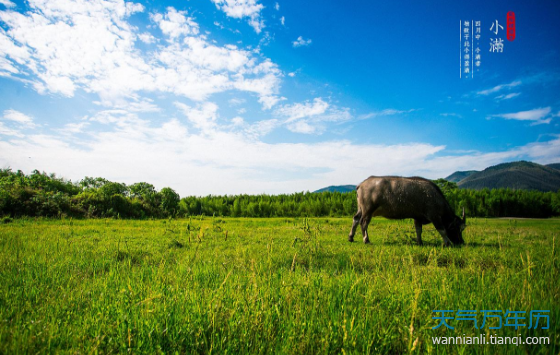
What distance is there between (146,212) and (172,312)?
21169 millimetres

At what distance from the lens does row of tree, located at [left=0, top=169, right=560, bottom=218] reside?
627 inches

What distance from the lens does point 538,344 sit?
232 cm

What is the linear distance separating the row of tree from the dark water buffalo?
5.65 m

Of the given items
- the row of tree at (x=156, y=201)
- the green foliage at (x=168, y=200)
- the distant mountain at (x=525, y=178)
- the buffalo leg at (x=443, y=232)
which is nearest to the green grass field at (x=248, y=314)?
the row of tree at (x=156, y=201)

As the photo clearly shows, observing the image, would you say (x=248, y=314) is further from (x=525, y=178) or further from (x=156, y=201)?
(x=525, y=178)

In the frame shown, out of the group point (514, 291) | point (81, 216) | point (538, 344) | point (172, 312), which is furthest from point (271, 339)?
point (81, 216)

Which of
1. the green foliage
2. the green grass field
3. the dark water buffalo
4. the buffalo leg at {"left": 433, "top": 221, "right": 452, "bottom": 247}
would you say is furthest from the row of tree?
the buffalo leg at {"left": 433, "top": 221, "right": 452, "bottom": 247}

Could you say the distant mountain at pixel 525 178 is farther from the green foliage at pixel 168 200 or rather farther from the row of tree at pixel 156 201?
the green foliage at pixel 168 200

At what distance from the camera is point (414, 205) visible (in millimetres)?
8703

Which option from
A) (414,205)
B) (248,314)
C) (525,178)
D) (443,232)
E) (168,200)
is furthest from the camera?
(525,178)

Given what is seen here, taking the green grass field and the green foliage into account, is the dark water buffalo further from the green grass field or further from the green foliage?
the green foliage

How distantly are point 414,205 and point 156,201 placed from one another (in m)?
20.6

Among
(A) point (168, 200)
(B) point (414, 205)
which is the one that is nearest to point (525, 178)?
(B) point (414, 205)

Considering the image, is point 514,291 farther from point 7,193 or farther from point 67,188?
point 67,188
